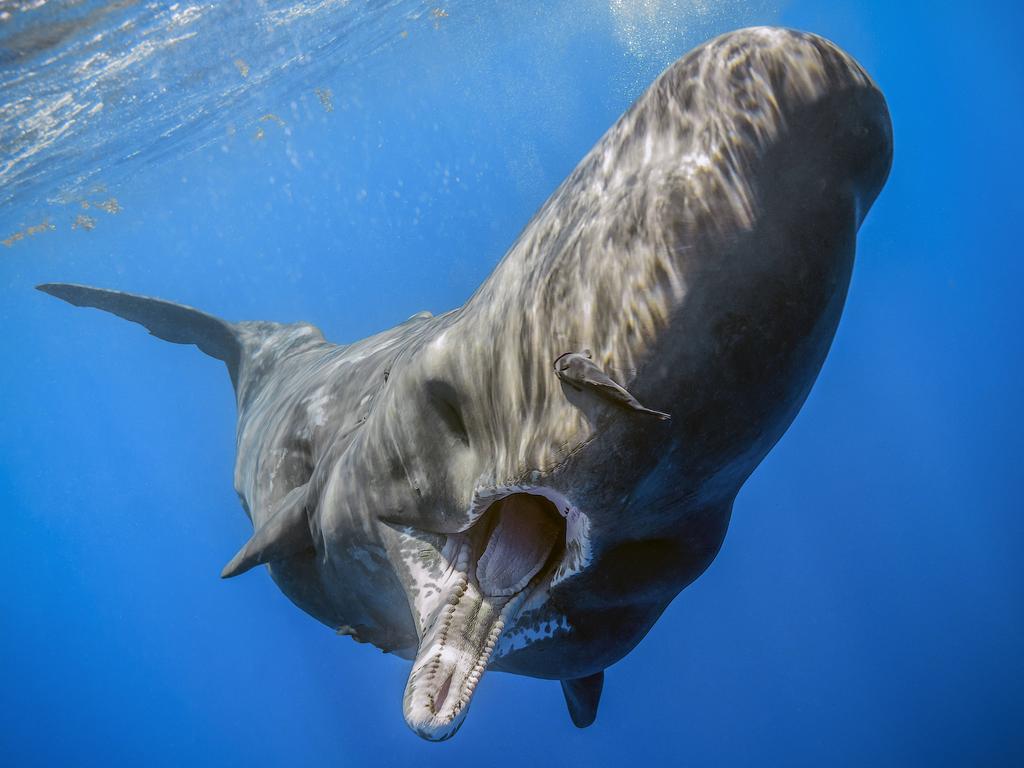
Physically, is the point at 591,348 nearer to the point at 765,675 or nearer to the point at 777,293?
the point at 777,293

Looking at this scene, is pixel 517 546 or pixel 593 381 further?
pixel 517 546

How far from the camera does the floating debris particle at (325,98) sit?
32062 mm

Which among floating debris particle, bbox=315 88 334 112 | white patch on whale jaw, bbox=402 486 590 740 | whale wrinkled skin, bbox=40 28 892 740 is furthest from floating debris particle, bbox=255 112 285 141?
white patch on whale jaw, bbox=402 486 590 740

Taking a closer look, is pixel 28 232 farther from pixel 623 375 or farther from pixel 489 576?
pixel 623 375

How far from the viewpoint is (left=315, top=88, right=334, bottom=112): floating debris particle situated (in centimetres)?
3206

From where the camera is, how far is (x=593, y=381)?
150cm

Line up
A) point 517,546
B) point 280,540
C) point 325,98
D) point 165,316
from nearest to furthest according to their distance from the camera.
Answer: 1. point 517,546
2. point 280,540
3. point 165,316
4. point 325,98

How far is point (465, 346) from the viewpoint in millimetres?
2170

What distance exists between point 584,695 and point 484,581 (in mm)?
2331

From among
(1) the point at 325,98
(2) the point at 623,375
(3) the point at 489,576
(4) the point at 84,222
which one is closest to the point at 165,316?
(3) the point at 489,576

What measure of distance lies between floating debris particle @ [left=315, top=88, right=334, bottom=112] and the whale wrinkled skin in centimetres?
→ 3298

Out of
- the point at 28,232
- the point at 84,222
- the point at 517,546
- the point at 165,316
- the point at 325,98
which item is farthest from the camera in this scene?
the point at 325,98

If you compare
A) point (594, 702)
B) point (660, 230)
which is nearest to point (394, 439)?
point (660, 230)

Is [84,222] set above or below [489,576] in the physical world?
below
